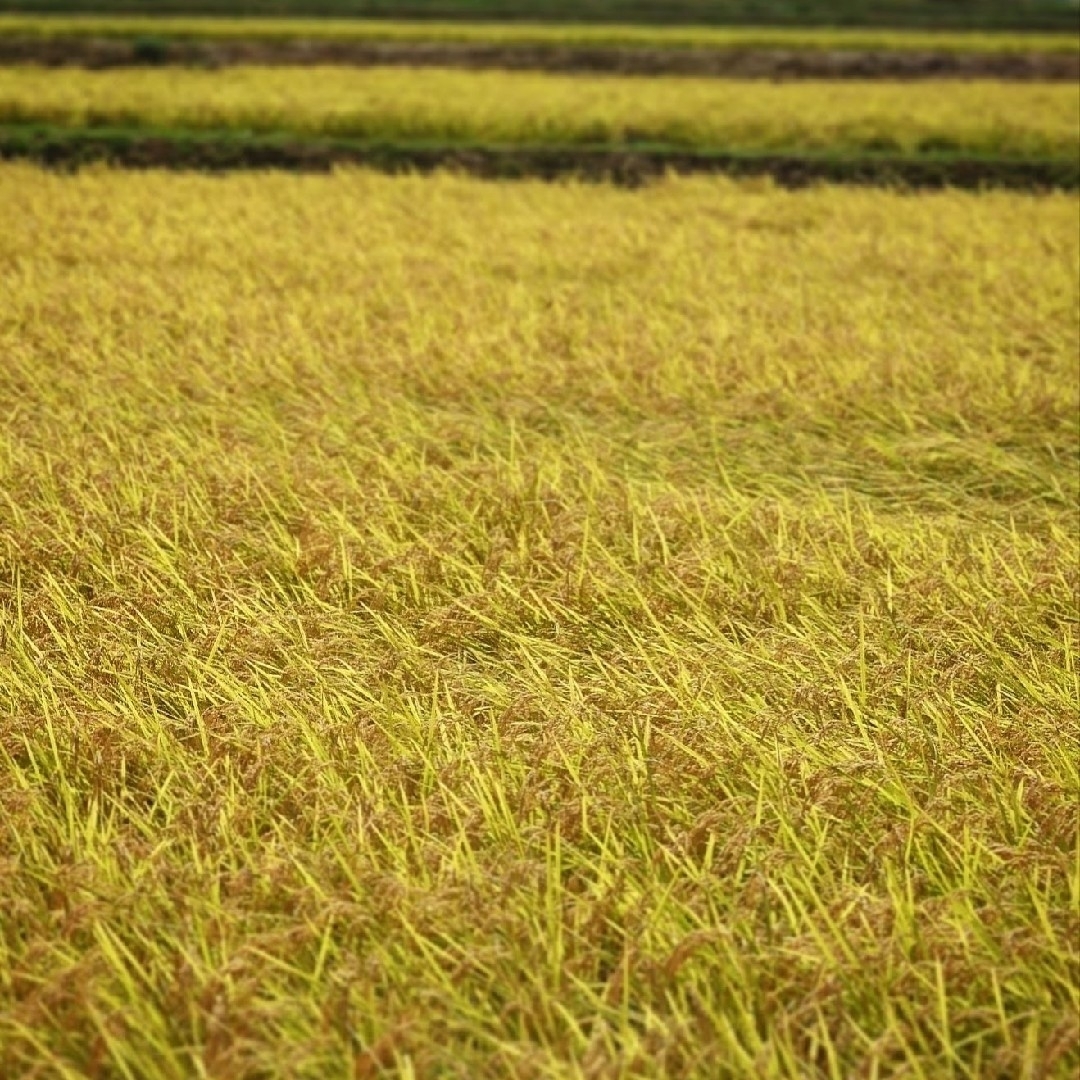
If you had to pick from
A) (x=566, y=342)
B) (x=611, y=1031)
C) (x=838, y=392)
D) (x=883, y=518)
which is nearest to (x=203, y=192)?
(x=566, y=342)

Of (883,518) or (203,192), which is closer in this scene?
(883,518)

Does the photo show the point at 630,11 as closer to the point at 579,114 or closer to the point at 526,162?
the point at 579,114

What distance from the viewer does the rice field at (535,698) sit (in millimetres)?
1453

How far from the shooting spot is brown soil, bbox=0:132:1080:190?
11.1 meters

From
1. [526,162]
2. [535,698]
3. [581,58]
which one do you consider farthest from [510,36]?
[535,698]

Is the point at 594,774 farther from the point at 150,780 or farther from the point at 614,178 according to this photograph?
the point at 614,178

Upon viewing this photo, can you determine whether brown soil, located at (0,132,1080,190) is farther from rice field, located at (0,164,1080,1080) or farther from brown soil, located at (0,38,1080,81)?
brown soil, located at (0,38,1080,81)

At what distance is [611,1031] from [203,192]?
8430 mm

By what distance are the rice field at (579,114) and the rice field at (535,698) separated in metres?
8.21

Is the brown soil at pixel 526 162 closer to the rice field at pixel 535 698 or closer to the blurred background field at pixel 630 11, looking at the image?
the rice field at pixel 535 698

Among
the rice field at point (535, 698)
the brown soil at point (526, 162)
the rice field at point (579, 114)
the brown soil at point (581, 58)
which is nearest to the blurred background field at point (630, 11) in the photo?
the brown soil at point (581, 58)

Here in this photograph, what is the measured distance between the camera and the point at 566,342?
513 centimetres

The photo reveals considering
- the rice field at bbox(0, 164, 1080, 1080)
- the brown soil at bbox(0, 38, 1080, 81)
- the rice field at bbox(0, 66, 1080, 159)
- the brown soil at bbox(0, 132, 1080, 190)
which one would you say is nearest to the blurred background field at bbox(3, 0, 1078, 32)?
the brown soil at bbox(0, 38, 1080, 81)

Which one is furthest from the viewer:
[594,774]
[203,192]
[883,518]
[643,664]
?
[203,192]
